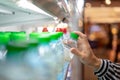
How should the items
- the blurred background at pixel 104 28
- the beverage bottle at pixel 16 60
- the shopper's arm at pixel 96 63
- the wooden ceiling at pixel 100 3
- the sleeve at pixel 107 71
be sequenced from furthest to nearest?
the blurred background at pixel 104 28 < the wooden ceiling at pixel 100 3 < the sleeve at pixel 107 71 < the shopper's arm at pixel 96 63 < the beverage bottle at pixel 16 60

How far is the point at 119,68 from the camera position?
4.62ft

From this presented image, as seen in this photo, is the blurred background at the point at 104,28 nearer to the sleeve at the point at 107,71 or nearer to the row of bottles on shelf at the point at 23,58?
the sleeve at the point at 107,71

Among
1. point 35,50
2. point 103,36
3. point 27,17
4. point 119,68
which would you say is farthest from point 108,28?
point 35,50

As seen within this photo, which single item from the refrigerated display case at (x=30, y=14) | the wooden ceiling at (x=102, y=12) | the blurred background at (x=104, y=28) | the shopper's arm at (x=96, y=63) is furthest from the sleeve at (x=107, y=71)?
the blurred background at (x=104, y=28)

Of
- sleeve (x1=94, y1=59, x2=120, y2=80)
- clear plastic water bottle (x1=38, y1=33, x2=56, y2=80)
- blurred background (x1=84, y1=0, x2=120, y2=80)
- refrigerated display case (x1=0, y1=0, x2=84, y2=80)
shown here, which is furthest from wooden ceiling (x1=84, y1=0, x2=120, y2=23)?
clear plastic water bottle (x1=38, y1=33, x2=56, y2=80)

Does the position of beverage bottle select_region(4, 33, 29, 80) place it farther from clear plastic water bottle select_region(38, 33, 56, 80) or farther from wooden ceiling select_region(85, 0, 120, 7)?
wooden ceiling select_region(85, 0, 120, 7)

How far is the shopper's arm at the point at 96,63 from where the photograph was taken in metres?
1.21

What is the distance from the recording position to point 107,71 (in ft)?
4.39

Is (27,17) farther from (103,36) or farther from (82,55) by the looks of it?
(103,36)

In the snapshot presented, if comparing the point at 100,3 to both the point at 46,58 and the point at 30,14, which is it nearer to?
the point at 30,14

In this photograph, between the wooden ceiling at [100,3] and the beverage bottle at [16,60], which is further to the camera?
the wooden ceiling at [100,3]

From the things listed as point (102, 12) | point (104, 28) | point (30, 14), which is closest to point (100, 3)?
point (102, 12)

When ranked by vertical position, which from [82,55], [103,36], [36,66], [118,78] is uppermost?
[36,66]

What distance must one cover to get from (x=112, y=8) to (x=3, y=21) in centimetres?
537
